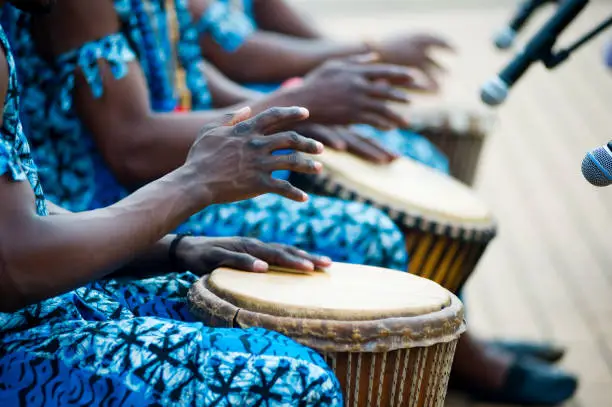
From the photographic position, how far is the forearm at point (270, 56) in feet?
10.5

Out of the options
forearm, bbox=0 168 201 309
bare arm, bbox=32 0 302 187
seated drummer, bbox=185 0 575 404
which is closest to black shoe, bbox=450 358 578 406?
seated drummer, bbox=185 0 575 404

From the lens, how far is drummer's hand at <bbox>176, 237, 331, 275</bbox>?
182 centimetres

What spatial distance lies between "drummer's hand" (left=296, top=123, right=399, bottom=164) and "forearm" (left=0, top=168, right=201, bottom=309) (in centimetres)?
85

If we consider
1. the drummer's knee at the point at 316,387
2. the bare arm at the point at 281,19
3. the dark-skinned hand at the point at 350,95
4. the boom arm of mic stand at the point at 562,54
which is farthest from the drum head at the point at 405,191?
the bare arm at the point at 281,19

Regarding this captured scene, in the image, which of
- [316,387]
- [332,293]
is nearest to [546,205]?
[332,293]

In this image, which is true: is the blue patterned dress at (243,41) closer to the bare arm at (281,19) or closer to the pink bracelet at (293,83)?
the pink bracelet at (293,83)

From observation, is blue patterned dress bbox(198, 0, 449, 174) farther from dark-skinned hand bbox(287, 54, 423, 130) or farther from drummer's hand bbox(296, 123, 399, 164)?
dark-skinned hand bbox(287, 54, 423, 130)

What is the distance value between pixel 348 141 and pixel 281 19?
1208 millimetres

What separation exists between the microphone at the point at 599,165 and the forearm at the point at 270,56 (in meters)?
1.75

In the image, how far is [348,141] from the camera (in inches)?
100.0

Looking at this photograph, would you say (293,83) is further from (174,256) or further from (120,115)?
(174,256)

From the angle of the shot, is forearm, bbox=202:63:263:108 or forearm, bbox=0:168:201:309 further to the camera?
forearm, bbox=202:63:263:108

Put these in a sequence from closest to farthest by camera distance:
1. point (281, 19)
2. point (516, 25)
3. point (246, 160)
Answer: point (246, 160) → point (516, 25) → point (281, 19)

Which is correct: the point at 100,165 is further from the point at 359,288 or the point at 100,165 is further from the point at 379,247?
the point at 359,288
